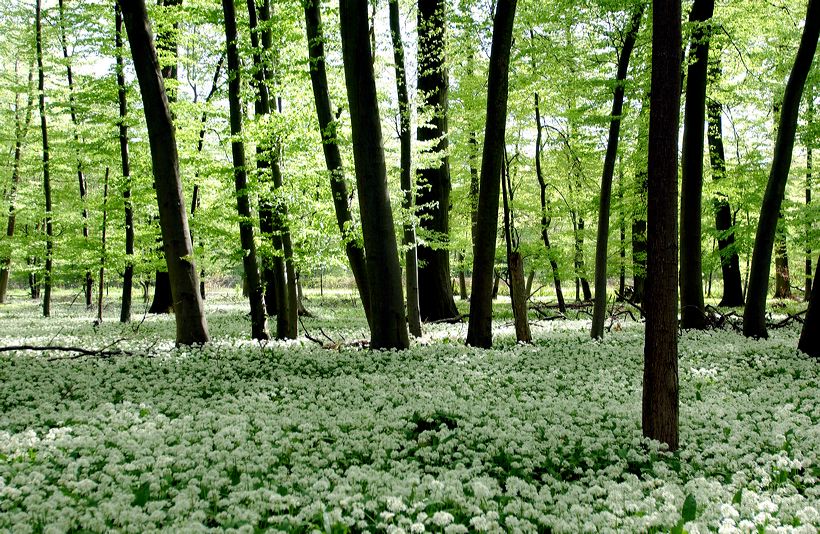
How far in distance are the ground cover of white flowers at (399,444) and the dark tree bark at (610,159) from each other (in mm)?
1838

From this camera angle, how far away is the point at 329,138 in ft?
32.9

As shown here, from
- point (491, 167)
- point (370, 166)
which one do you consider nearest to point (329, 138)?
point (370, 166)

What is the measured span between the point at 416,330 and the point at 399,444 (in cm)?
626

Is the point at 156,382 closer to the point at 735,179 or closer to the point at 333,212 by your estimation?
the point at 333,212

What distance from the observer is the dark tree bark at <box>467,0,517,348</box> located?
8.73 m

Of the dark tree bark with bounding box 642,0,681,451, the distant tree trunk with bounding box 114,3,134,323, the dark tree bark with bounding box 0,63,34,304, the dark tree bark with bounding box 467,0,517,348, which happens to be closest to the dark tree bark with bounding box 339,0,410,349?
the dark tree bark with bounding box 467,0,517,348

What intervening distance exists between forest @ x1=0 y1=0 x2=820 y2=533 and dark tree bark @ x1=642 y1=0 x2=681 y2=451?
21mm

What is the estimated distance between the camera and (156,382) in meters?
7.31

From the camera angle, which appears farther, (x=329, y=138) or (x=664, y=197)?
(x=329, y=138)

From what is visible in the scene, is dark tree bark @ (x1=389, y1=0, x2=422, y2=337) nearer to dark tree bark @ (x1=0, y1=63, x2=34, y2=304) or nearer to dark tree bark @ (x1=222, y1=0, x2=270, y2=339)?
dark tree bark @ (x1=222, y1=0, x2=270, y2=339)

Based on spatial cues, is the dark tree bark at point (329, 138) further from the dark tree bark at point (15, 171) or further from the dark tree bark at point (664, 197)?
the dark tree bark at point (15, 171)

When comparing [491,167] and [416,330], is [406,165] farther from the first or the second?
[416,330]

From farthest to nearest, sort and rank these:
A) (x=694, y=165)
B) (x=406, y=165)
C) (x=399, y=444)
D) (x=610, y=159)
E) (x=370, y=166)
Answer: (x=406, y=165) < (x=694, y=165) < (x=610, y=159) < (x=370, y=166) < (x=399, y=444)

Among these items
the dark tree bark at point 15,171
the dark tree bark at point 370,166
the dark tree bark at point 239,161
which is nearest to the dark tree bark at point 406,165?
the dark tree bark at point 370,166
